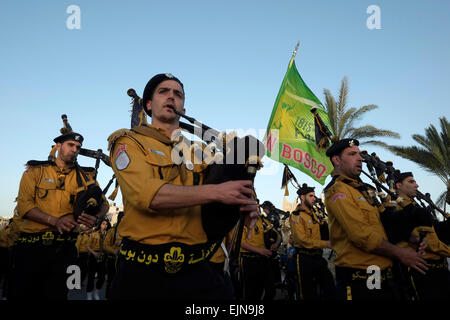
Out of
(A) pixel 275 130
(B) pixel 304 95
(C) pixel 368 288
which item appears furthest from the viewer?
(B) pixel 304 95

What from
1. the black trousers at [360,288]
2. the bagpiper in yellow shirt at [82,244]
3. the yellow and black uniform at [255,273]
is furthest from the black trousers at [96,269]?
the black trousers at [360,288]

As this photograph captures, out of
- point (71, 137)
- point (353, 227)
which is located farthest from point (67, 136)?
point (353, 227)

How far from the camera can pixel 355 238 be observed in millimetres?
3811

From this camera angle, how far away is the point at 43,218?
450 cm

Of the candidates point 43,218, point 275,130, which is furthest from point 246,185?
point 275,130

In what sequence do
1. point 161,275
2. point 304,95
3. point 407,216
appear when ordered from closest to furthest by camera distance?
point 161,275 → point 407,216 → point 304,95

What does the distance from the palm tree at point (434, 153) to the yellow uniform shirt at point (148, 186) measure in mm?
15448

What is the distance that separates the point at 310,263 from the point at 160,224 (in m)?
6.51

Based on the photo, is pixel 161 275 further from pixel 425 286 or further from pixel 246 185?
pixel 425 286

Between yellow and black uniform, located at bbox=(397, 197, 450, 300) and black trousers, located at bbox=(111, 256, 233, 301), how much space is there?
342 centimetres

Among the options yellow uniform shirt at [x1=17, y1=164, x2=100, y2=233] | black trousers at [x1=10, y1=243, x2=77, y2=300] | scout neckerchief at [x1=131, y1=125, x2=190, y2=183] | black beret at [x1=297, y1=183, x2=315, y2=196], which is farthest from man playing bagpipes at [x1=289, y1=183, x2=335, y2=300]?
scout neckerchief at [x1=131, y1=125, x2=190, y2=183]

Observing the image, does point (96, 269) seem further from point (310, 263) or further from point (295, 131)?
point (295, 131)

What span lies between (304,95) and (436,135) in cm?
851

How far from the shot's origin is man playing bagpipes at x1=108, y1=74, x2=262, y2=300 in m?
1.93
